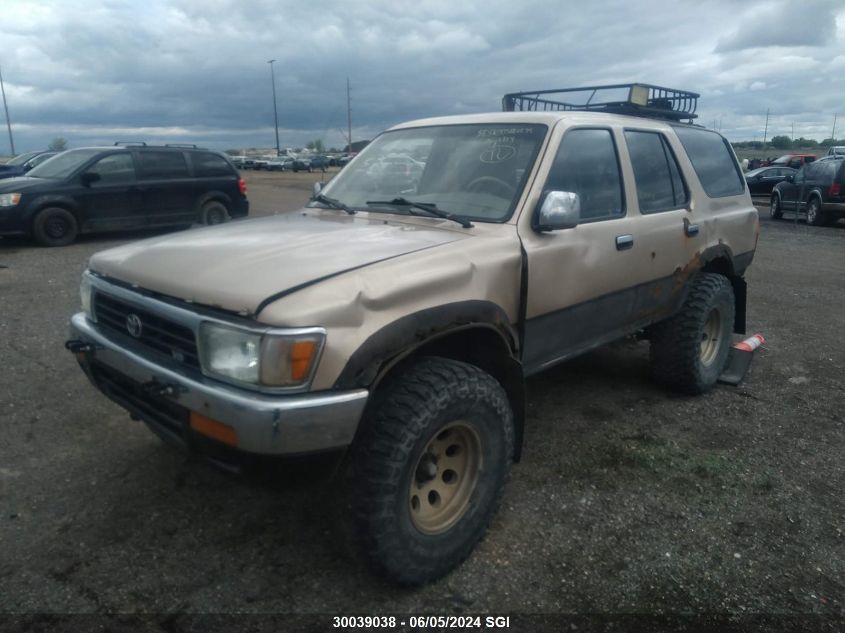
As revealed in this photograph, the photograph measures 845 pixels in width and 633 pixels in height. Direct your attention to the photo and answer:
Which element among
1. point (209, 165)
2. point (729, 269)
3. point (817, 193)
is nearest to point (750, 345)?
point (729, 269)

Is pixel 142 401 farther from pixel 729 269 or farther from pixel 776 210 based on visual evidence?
pixel 776 210

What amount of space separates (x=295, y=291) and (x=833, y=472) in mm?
3172

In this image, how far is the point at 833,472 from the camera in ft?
12.0

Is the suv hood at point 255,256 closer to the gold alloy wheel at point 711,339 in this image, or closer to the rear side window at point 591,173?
the rear side window at point 591,173

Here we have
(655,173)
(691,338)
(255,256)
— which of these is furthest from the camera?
(691,338)

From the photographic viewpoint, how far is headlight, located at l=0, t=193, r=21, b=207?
402 inches

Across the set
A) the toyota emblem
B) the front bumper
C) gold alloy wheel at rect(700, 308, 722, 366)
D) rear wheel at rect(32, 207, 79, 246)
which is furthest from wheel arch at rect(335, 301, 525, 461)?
rear wheel at rect(32, 207, 79, 246)

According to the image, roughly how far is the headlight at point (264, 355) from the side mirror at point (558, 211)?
1.35 meters

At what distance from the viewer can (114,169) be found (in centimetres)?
1123

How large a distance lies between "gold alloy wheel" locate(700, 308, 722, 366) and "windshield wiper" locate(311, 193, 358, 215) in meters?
2.85

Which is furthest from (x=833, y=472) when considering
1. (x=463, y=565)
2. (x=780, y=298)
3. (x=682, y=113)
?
(x=780, y=298)

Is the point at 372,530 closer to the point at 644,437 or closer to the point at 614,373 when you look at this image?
the point at 644,437

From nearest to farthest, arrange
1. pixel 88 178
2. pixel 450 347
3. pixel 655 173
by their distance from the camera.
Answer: pixel 450 347 → pixel 655 173 → pixel 88 178

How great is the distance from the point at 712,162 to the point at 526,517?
3.16 meters
